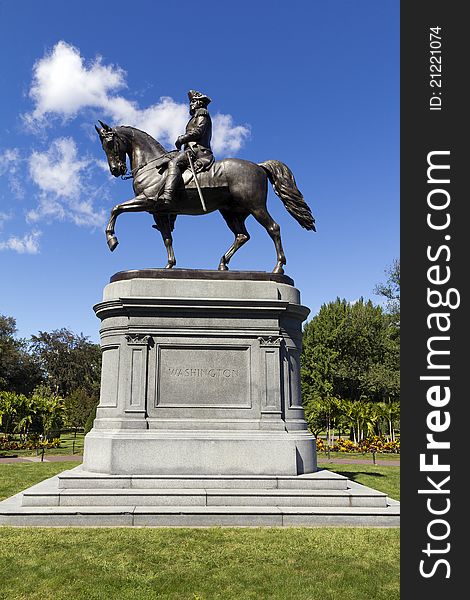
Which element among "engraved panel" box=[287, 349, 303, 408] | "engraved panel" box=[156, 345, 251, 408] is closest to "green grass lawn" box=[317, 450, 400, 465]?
"engraved panel" box=[287, 349, 303, 408]

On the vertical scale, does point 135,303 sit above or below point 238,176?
below

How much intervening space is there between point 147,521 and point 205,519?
0.97 metres

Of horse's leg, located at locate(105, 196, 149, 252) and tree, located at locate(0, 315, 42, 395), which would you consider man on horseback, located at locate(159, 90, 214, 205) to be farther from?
tree, located at locate(0, 315, 42, 395)

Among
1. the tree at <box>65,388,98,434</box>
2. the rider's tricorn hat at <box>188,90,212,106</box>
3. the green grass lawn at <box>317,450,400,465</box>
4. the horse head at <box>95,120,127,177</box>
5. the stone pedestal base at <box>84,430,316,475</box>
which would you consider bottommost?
the green grass lawn at <box>317,450,400,465</box>

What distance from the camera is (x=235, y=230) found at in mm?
13727

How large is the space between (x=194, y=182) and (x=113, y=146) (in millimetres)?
2186

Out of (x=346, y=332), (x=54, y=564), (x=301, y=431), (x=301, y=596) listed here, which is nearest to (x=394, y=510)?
(x=301, y=431)

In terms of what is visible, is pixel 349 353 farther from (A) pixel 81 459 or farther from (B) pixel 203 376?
(B) pixel 203 376

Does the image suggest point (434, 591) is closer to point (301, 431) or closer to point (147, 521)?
point (147, 521)

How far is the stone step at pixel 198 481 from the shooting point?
33.2 ft

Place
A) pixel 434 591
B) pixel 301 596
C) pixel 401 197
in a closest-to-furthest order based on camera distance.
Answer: pixel 434 591
pixel 301 596
pixel 401 197

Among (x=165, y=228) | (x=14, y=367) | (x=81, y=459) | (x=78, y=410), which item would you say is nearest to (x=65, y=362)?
(x=14, y=367)

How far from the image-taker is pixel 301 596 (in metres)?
6.08

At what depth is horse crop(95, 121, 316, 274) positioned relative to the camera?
12773mm
